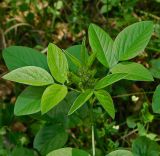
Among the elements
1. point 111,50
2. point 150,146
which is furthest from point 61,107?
point 150,146

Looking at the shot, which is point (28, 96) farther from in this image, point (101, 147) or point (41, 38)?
point (41, 38)

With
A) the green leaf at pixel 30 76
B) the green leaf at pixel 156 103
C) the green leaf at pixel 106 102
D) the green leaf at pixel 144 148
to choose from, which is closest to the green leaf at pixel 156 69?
the green leaf at pixel 156 103

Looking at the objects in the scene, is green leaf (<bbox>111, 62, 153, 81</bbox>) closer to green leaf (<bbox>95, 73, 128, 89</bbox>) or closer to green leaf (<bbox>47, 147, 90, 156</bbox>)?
green leaf (<bbox>95, 73, 128, 89</bbox>)

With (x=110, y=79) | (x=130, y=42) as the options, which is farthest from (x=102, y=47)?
(x=110, y=79)

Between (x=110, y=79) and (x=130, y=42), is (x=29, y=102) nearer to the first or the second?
(x=110, y=79)

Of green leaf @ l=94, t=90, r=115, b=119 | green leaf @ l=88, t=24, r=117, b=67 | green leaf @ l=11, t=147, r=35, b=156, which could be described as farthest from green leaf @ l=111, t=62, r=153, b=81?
green leaf @ l=11, t=147, r=35, b=156

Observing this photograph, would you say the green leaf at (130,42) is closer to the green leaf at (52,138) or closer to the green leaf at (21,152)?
the green leaf at (52,138)
